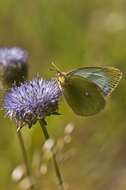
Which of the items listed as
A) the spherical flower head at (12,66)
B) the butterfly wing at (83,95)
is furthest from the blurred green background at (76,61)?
the butterfly wing at (83,95)

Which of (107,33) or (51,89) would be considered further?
(107,33)

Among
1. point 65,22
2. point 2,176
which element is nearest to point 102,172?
point 2,176

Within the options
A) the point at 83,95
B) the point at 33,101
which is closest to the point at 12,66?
the point at 83,95

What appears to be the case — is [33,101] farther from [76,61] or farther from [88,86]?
[76,61]

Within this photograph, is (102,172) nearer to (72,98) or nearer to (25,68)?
→ (25,68)

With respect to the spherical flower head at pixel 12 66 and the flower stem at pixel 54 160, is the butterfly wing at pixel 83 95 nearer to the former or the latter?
the flower stem at pixel 54 160

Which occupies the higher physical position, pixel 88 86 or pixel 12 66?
pixel 88 86

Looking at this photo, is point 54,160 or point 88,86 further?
point 88,86
